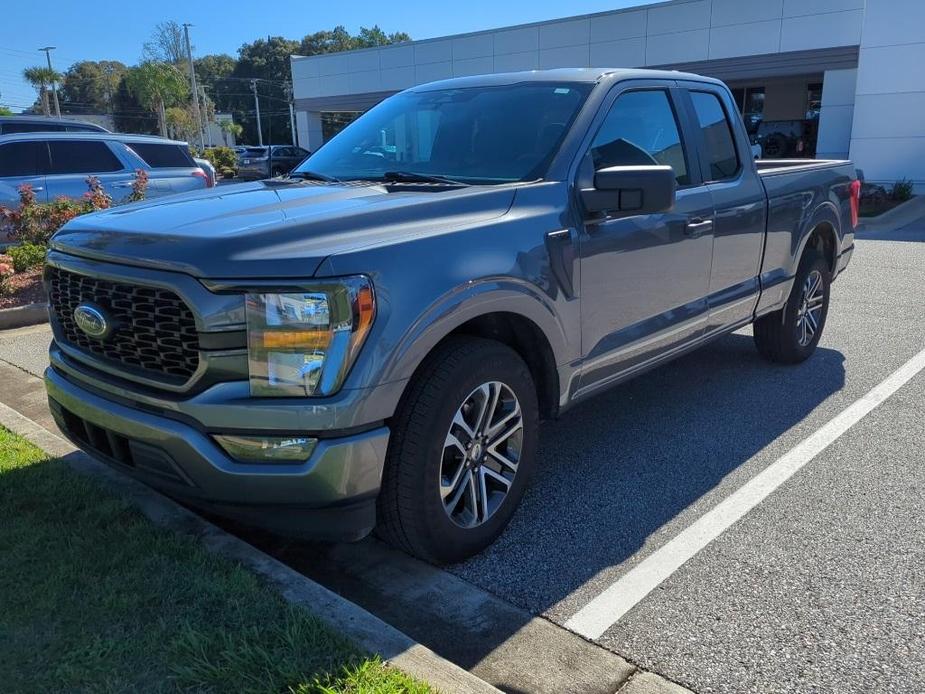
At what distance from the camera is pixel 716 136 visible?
464cm

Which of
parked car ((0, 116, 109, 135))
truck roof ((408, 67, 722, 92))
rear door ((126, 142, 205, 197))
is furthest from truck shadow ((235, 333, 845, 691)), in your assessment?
parked car ((0, 116, 109, 135))

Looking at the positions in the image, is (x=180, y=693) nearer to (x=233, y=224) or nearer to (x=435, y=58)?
(x=233, y=224)

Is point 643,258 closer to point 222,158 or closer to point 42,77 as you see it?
point 222,158

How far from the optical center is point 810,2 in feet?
68.7

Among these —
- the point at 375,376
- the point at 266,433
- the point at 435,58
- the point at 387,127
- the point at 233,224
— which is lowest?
the point at 266,433

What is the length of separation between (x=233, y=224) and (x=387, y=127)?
174 centimetres

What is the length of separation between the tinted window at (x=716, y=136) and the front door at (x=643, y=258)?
9.1 inches

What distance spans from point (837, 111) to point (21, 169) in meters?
20.0

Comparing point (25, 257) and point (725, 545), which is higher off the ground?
point (25, 257)

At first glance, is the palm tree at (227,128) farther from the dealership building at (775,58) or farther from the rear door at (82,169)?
the rear door at (82,169)

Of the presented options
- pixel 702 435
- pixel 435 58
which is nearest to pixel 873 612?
pixel 702 435

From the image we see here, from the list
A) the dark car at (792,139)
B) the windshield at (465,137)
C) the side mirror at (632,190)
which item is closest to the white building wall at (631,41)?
the dark car at (792,139)

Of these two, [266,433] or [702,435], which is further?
[702,435]

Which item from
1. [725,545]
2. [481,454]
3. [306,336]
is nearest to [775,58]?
[725,545]
